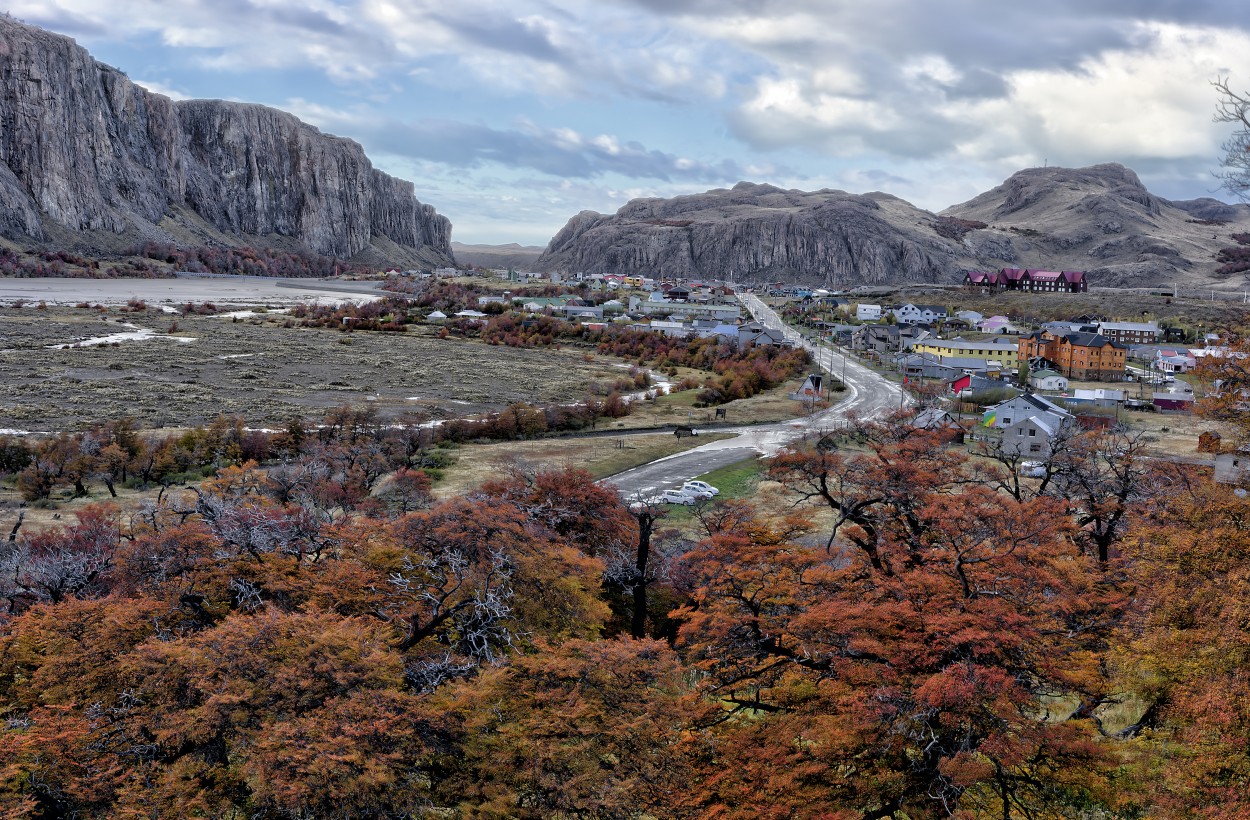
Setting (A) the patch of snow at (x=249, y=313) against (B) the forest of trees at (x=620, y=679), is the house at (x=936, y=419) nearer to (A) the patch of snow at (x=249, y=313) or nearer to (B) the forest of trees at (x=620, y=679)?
(B) the forest of trees at (x=620, y=679)

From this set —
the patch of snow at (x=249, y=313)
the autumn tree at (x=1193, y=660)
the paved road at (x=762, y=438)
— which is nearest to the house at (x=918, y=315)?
the paved road at (x=762, y=438)

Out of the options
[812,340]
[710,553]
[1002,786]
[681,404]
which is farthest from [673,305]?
[1002,786]

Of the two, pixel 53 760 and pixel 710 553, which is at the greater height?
pixel 710 553

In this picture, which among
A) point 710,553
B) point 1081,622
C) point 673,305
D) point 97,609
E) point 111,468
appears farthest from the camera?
point 673,305

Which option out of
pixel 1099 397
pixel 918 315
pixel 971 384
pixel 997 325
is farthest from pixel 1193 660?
pixel 918 315

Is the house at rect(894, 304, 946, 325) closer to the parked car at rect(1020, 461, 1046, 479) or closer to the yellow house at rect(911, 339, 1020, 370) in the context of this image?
the yellow house at rect(911, 339, 1020, 370)

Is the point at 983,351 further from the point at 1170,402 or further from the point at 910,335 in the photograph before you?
the point at 1170,402

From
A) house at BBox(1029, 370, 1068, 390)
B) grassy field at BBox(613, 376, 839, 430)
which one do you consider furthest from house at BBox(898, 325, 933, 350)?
grassy field at BBox(613, 376, 839, 430)

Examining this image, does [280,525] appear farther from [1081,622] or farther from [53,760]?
[1081,622]
